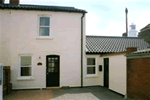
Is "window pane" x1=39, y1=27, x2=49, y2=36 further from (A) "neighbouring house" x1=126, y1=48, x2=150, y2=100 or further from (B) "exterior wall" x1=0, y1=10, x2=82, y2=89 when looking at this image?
(A) "neighbouring house" x1=126, y1=48, x2=150, y2=100

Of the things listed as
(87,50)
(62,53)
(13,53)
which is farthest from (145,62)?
(13,53)

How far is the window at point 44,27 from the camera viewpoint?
11.0 m

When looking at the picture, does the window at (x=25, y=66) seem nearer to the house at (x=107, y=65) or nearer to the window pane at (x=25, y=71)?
the window pane at (x=25, y=71)

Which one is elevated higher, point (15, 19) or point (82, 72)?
point (15, 19)

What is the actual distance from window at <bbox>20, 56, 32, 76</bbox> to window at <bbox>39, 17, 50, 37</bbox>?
2.16m

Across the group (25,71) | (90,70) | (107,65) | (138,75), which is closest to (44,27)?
(25,71)

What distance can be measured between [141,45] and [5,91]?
12.8 meters

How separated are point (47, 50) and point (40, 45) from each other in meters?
0.67

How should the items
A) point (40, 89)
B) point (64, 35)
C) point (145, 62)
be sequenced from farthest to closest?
point (64, 35) → point (40, 89) → point (145, 62)

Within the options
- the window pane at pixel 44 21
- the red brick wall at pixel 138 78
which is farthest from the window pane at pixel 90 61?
the window pane at pixel 44 21

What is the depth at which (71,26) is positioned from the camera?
36.8 feet

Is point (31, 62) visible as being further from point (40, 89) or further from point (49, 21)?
point (49, 21)

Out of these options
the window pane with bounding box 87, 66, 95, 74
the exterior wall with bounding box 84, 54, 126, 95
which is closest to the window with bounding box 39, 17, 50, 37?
the window pane with bounding box 87, 66, 95, 74

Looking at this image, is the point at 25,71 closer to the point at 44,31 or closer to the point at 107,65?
the point at 44,31
